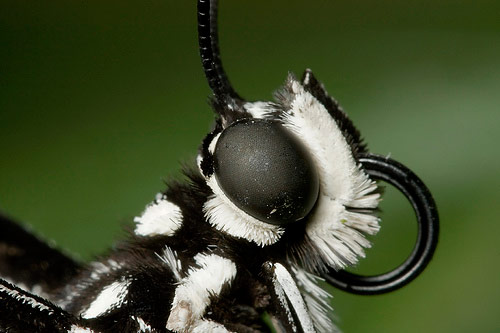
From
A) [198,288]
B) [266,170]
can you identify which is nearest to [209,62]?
[266,170]

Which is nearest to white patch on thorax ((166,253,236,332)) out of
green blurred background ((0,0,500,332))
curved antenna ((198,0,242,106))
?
curved antenna ((198,0,242,106))

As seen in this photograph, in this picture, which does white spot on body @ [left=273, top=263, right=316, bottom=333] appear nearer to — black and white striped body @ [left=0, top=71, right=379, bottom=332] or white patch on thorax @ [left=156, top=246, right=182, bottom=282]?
black and white striped body @ [left=0, top=71, right=379, bottom=332]

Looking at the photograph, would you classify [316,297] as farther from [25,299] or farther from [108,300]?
[25,299]

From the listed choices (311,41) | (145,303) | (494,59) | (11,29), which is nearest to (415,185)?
(145,303)

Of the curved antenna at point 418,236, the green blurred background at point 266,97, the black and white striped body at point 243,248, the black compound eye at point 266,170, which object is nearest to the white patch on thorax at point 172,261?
the black and white striped body at point 243,248

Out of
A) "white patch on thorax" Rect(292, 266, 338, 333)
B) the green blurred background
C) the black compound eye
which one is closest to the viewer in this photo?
the black compound eye

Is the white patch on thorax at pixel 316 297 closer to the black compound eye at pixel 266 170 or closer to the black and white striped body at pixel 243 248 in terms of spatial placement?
the black and white striped body at pixel 243 248
